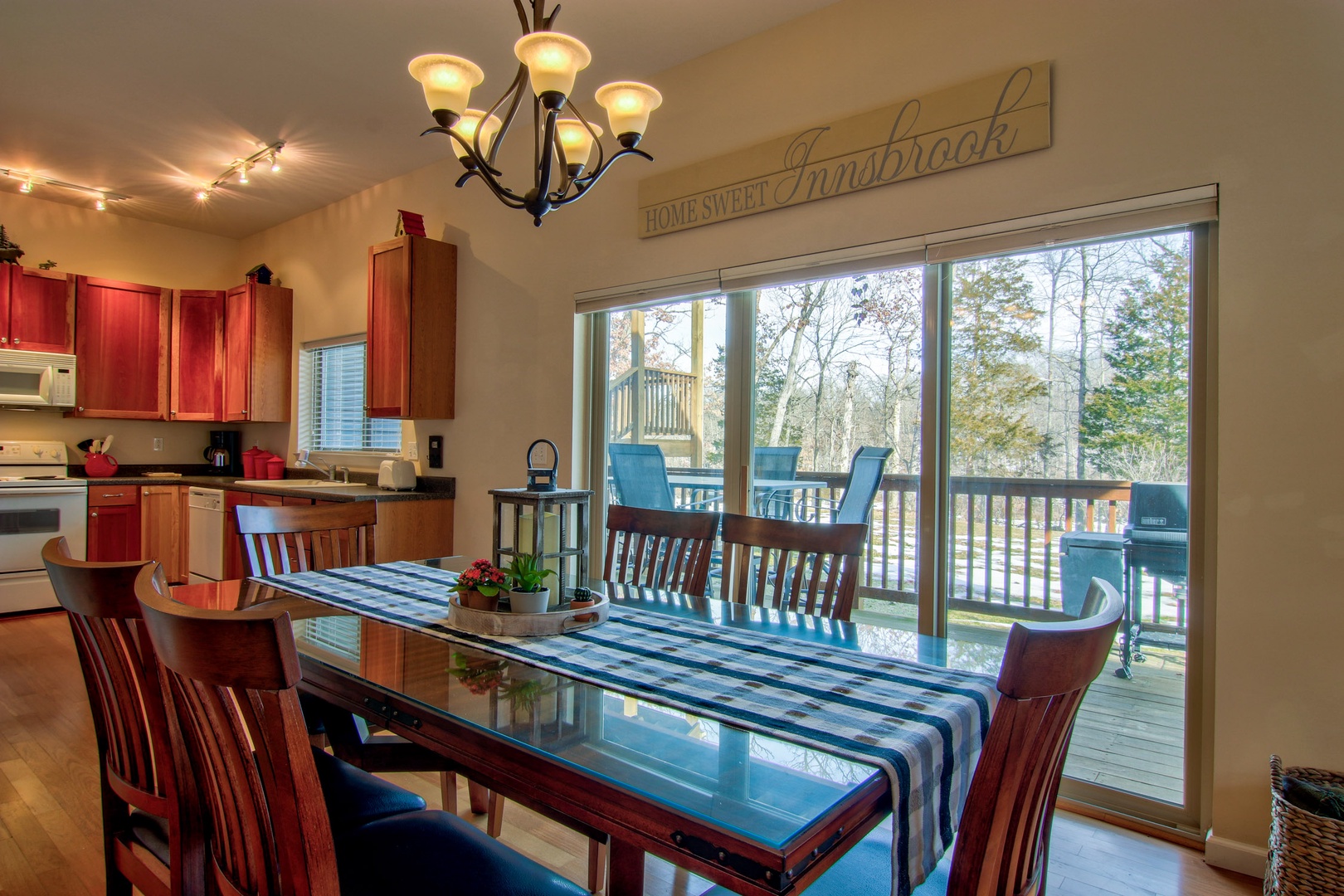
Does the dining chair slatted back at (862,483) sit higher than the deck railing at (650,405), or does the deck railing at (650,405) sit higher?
the deck railing at (650,405)

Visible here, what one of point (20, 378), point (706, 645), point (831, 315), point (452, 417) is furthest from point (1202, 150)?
point (20, 378)

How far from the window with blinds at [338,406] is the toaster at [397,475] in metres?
0.47

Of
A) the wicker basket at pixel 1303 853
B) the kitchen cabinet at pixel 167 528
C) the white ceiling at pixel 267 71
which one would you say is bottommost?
the wicker basket at pixel 1303 853

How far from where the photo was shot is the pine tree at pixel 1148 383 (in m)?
2.25

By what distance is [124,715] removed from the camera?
4.28 feet

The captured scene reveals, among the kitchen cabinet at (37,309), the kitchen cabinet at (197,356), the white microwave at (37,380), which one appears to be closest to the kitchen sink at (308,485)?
the kitchen cabinet at (197,356)

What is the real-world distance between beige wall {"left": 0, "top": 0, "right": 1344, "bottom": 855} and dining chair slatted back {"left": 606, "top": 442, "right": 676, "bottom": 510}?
3.21 feet

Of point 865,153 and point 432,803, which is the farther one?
point 865,153

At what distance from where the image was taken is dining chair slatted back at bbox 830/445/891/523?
9.23 feet

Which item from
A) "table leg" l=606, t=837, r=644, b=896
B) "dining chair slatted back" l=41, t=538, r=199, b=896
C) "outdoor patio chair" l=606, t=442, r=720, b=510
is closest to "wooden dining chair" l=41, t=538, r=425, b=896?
"dining chair slatted back" l=41, t=538, r=199, b=896

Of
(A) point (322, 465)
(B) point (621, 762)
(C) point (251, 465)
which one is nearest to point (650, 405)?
(B) point (621, 762)

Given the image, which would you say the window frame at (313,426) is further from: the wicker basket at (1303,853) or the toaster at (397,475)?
the wicker basket at (1303,853)

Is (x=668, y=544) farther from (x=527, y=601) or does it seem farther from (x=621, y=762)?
(x=621, y=762)

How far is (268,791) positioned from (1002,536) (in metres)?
2.37
